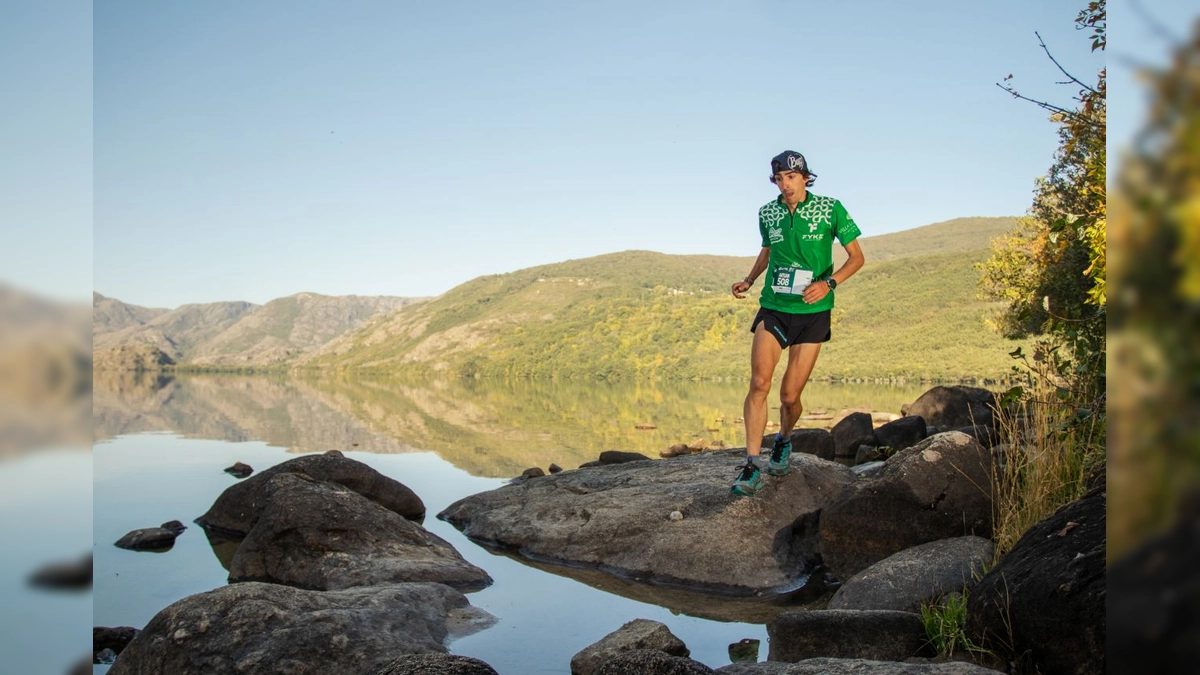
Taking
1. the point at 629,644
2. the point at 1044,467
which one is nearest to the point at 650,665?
the point at 629,644

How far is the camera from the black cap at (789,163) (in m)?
7.51

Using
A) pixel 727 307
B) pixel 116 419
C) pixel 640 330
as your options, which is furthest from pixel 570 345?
pixel 116 419

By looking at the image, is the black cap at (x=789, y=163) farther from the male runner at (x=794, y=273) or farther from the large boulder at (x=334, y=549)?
the large boulder at (x=334, y=549)

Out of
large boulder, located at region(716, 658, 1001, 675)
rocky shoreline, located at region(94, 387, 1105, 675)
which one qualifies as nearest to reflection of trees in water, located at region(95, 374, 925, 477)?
rocky shoreline, located at region(94, 387, 1105, 675)

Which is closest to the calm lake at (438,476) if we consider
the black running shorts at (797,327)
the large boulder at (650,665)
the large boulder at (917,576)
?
the large boulder at (917,576)

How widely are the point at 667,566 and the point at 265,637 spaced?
3.49 metres

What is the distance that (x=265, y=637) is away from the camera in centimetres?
465

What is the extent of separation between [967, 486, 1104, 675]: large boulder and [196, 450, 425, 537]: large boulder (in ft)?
21.5

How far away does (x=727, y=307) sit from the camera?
124m

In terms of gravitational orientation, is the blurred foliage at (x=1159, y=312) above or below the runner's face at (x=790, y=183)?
below

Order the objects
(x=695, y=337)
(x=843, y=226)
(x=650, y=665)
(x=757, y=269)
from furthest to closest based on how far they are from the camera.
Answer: (x=695, y=337), (x=757, y=269), (x=843, y=226), (x=650, y=665)

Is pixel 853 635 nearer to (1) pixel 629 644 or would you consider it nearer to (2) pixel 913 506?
(1) pixel 629 644

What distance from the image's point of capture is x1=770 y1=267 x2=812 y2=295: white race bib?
297 inches

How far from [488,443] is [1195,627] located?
19727mm
